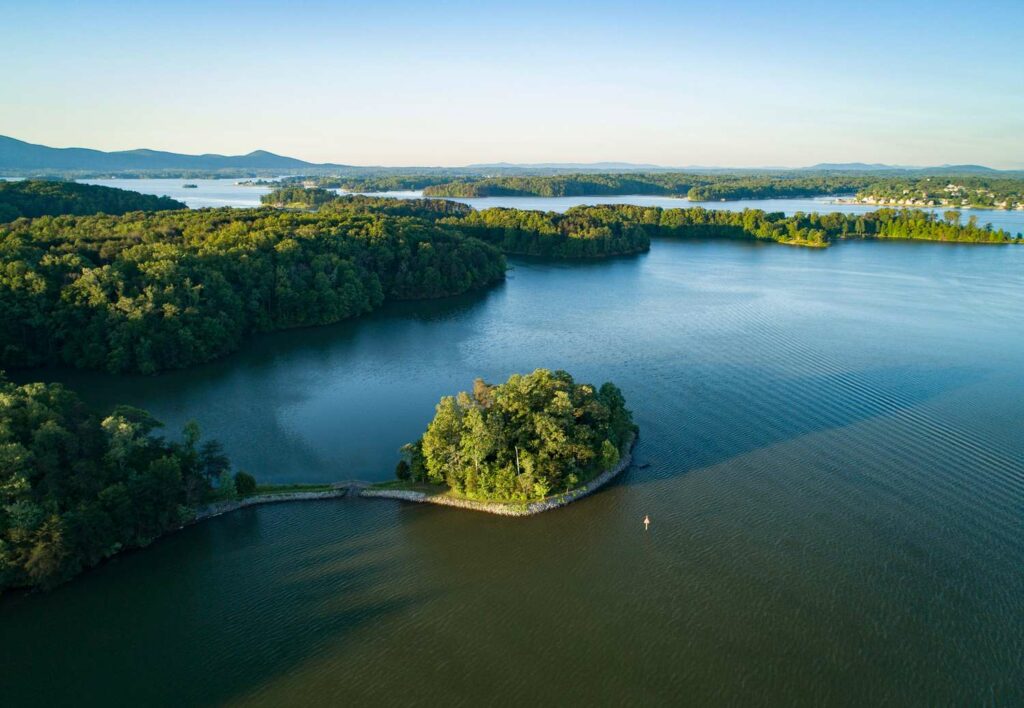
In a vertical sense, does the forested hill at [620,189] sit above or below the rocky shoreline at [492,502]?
above

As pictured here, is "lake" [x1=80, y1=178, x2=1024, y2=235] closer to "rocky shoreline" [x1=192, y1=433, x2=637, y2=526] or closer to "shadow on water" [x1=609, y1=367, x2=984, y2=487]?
"shadow on water" [x1=609, y1=367, x2=984, y2=487]

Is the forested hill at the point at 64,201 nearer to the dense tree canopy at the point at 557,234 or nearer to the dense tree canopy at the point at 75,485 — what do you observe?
the dense tree canopy at the point at 557,234

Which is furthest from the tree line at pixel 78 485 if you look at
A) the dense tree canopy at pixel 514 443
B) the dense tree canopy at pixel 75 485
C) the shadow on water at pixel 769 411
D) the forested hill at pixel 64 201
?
the forested hill at pixel 64 201

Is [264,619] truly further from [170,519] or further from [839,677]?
[839,677]

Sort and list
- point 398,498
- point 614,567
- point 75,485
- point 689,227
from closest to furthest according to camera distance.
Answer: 1. point 75,485
2. point 614,567
3. point 398,498
4. point 689,227

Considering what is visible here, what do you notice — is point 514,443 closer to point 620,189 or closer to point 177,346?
point 177,346

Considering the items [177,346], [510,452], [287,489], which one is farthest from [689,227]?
[287,489]

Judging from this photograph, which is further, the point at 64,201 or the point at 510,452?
the point at 64,201
